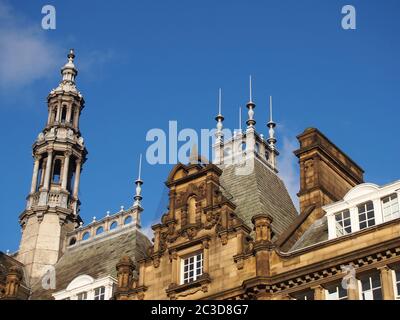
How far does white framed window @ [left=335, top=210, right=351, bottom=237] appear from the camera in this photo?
45969mm

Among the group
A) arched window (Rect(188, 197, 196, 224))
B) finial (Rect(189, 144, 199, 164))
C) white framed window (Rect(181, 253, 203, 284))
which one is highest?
finial (Rect(189, 144, 199, 164))

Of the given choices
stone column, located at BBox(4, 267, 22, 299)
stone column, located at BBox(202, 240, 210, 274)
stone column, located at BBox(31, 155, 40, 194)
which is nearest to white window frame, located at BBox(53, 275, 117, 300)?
stone column, located at BBox(4, 267, 22, 299)

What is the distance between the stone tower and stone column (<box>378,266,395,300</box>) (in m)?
28.7

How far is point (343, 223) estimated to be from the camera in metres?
46.4

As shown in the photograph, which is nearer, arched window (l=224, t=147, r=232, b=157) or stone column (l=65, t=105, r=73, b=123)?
arched window (l=224, t=147, r=232, b=157)

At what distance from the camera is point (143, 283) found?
49531 millimetres

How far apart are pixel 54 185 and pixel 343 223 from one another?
93.9ft

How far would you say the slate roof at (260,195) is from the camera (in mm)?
52531

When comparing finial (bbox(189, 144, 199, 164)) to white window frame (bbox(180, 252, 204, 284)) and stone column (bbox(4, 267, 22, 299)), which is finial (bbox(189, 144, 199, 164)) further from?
stone column (bbox(4, 267, 22, 299))

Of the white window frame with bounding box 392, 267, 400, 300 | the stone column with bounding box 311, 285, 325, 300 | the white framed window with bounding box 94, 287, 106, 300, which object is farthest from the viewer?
the white framed window with bounding box 94, 287, 106, 300

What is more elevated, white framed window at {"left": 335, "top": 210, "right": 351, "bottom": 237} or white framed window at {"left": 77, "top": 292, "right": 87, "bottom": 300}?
white framed window at {"left": 335, "top": 210, "right": 351, "bottom": 237}
